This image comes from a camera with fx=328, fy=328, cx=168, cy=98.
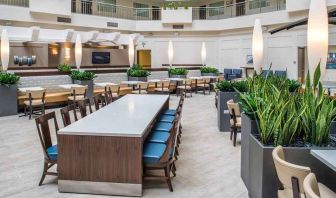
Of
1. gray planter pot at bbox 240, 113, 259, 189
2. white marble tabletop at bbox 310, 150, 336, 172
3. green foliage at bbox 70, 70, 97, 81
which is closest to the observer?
white marble tabletop at bbox 310, 150, 336, 172

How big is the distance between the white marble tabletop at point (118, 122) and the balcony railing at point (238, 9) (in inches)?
560

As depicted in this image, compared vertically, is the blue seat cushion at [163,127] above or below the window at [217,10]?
below

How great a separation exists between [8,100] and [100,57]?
31.2 ft

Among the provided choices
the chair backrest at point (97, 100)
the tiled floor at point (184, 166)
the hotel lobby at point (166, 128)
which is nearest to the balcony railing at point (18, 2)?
the hotel lobby at point (166, 128)

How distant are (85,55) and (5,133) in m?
11.3

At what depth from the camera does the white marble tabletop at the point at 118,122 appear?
3807mm

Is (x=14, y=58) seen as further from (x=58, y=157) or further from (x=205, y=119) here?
(x=58, y=157)

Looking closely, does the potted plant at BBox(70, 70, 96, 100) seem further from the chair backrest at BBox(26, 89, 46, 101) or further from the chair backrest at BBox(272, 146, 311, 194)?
the chair backrest at BBox(272, 146, 311, 194)

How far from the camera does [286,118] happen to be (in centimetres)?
316

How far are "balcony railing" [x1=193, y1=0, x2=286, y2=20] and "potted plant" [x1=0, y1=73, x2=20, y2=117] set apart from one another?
13.5m

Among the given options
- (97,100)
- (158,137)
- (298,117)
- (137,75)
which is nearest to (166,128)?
(158,137)

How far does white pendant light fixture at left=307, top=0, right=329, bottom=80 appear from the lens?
12.0ft

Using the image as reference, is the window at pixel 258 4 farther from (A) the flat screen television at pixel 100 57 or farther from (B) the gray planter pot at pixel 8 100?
(B) the gray planter pot at pixel 8 100

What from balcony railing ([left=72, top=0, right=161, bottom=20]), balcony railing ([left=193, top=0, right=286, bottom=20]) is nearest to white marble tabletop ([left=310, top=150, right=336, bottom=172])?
balcony railing ([left=193, top=0, right=286, bottom=20])
